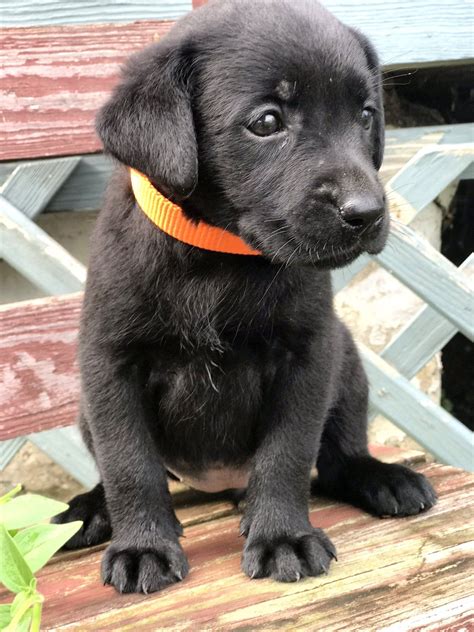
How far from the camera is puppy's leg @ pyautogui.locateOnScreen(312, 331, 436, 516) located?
1.88m

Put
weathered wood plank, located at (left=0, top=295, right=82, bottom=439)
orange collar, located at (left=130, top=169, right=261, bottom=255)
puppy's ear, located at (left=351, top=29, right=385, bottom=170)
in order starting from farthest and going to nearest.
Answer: weathered wood plank, located at (left=0, top=295, right=82, bottom=439), puppy's ear, located at (left=351, top=29, right=385, bottom=170), orange collar, located at (left=130, top=169, right=261, bottom=255)

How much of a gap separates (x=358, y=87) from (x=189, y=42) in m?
0.34

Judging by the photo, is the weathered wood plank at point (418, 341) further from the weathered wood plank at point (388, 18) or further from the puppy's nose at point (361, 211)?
the puppy's nose at point (361, 211)

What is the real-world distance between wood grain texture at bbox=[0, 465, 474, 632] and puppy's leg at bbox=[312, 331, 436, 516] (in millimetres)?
47

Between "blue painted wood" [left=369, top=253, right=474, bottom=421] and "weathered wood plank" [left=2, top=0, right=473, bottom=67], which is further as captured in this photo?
"blue painted wood" [left=369, top=253, right=474, bottom=421]

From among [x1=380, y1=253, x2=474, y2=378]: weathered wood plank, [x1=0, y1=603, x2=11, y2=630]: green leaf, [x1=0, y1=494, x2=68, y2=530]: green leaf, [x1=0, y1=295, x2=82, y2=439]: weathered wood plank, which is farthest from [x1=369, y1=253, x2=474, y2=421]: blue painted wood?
[x1=0, y1=603, x2=11, y2=630]: green leaf

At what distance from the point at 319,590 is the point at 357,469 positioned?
563 mm

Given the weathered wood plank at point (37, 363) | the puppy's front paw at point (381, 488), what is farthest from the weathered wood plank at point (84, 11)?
the puppy's front paw at point (381, 488)

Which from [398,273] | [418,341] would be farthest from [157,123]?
[418,341]

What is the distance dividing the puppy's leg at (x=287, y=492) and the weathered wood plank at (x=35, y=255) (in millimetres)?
885

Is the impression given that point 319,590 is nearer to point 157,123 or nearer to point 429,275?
point 157,123

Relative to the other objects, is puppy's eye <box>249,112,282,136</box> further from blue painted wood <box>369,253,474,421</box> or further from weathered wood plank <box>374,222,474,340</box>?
blue painted wood <box>369,253,474,421</box>

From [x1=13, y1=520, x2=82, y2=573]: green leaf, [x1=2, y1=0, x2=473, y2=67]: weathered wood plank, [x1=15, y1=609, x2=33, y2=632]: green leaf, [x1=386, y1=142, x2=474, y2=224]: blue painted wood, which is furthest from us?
[x1=386, y1=142, x2=474, y2=224]: blue painted wood

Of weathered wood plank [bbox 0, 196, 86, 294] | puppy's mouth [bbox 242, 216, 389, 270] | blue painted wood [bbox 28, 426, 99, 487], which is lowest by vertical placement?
blue painted wood [bbox 28, 426, 99, 487]
